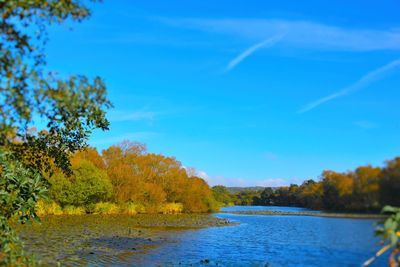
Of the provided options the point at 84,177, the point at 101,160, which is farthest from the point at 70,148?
the point at 101,160

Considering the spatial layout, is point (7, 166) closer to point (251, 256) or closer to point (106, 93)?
point (106, 93)

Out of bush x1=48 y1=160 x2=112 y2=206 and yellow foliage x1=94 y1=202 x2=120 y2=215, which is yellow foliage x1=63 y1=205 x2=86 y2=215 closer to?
bush x1=48 y1=160 x2=112 y2=206

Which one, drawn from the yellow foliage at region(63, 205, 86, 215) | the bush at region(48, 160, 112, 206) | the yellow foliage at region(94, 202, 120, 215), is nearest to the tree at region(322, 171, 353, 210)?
the bush at region(48, 160, 112, 206)

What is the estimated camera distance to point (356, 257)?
28.4 feet

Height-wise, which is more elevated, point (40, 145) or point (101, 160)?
point (101, 160)

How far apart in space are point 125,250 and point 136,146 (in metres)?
56.0

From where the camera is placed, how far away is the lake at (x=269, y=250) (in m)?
8.50

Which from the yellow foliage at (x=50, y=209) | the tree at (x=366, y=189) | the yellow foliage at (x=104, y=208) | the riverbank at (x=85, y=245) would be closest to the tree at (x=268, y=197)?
the yellow foliage at (x=104, y=208)

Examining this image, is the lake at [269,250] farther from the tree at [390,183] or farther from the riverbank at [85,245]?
the tree at [390,183]

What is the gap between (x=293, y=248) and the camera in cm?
2547

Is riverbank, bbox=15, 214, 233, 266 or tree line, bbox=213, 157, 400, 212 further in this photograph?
riverbank, bbox=15, 214, 233, 266

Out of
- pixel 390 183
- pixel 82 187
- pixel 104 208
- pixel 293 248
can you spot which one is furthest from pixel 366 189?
pixel 104 208

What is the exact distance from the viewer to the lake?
27.9ft

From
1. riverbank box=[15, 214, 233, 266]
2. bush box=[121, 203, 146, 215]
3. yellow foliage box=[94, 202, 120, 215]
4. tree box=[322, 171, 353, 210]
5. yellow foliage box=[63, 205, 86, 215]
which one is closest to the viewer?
tree box=[322, 171, 353, 210]
